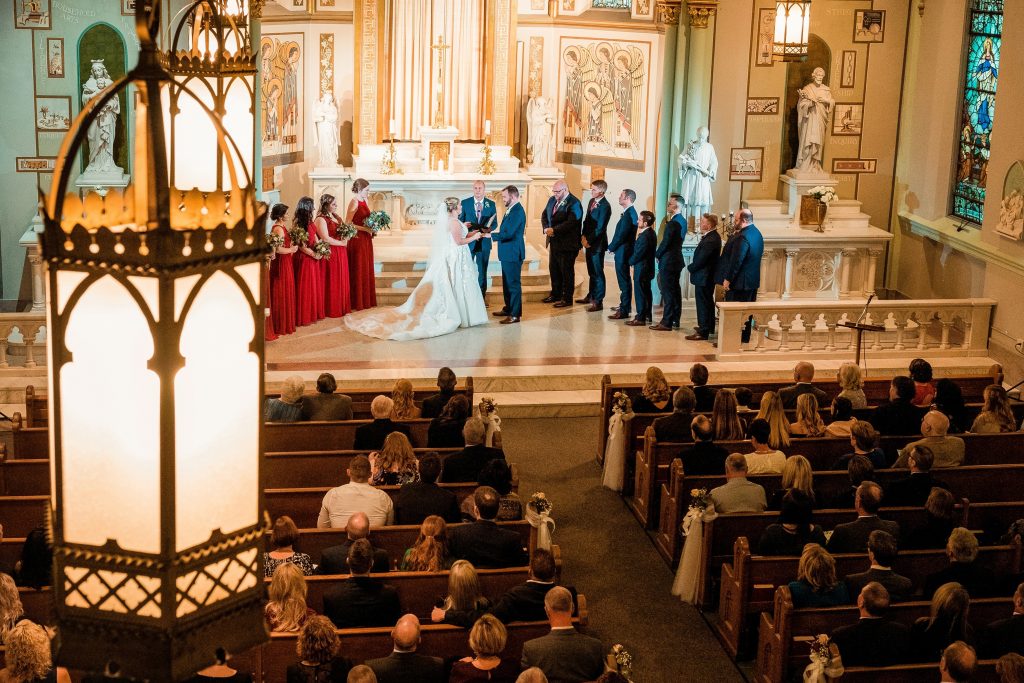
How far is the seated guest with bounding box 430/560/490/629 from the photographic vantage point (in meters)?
6.61

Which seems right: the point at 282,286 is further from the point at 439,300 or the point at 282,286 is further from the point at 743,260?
the point at 743,260

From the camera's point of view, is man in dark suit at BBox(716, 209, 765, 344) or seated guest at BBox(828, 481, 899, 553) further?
man in dark suit at BBox(716, 209, 765, 344)

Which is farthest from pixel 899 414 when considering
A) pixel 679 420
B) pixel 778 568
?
pixel 778 568

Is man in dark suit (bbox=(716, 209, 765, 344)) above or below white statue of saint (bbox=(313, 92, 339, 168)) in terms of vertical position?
below

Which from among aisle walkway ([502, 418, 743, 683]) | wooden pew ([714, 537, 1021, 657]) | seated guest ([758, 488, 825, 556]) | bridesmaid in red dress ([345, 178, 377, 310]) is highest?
bridesmaid in red dress ([345, 178, 377, 310])

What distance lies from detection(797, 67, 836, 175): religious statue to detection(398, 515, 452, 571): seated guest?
37.2 feet

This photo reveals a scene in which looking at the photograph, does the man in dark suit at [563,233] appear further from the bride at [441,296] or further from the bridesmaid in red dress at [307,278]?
the bridesmaid in red dress at [307,278]

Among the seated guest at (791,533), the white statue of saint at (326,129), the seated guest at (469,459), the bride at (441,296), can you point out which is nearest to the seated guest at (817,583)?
the seated guest at (791,533)

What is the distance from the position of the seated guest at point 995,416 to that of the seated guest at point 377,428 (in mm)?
4479

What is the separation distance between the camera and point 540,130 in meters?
18.2

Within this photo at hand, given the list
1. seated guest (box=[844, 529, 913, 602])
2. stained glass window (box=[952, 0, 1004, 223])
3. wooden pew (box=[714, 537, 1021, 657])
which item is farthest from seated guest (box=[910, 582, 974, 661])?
stained glass window (box=[952, 0, 1004, 223])

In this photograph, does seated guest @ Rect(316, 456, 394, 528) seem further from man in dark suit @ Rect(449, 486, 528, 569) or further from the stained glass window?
the stained glass window

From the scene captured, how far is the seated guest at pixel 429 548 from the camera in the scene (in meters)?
7.18

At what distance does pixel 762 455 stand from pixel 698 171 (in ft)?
26.6
